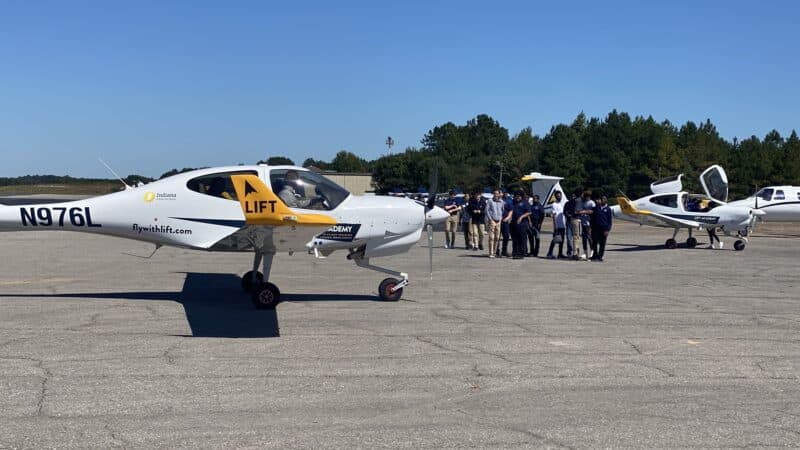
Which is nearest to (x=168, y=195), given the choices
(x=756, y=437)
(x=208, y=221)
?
(x=208, y=221)

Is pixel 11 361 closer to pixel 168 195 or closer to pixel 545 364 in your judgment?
pixel 168 195

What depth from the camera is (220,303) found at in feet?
41.4

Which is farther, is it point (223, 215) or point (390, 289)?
point (390, 289)

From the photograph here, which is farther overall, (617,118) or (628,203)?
(617,118)

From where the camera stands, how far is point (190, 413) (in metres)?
6.41

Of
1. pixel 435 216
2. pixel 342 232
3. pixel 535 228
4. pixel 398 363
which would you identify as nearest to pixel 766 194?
pixel 535 228

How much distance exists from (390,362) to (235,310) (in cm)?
420

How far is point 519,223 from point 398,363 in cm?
1352

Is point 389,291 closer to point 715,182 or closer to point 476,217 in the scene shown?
point 476,217

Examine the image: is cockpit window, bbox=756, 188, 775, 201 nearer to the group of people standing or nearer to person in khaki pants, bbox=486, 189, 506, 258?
the group of people standing

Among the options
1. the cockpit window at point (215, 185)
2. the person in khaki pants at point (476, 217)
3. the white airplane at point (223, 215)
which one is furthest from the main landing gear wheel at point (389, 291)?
the person in khaki pants at point (476, 217)

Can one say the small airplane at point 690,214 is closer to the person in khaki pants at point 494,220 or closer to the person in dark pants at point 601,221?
the person in dark pants at point 601,221

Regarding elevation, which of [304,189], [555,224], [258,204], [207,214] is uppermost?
[304,189]

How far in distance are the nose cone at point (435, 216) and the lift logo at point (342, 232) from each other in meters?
1.22
